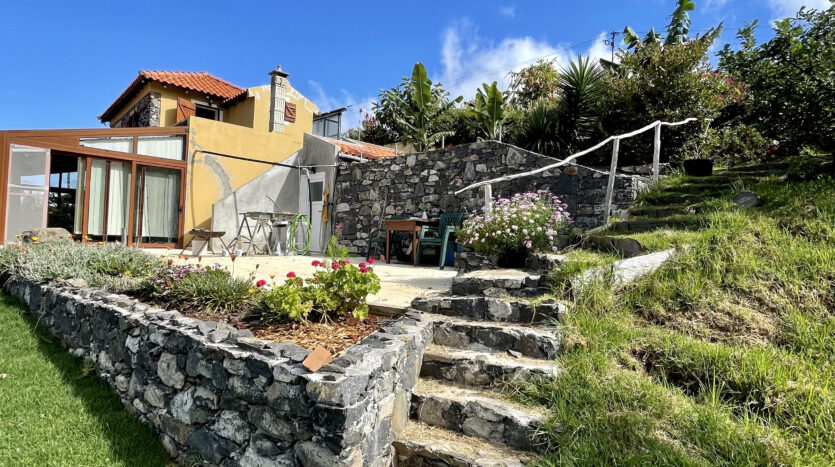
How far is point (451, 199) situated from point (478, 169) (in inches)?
29.7

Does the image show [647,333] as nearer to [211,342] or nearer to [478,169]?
[211,342]

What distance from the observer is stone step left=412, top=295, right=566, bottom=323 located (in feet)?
9.48

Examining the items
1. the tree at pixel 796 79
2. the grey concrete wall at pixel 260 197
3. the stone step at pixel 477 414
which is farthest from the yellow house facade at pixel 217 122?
the tree at pixel 796 79

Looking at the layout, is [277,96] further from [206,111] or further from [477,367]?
[477,367]

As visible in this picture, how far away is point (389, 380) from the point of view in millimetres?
2287

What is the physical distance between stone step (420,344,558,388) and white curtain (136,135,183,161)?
9096mm

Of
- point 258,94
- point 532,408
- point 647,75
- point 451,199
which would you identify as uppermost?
point 258,94

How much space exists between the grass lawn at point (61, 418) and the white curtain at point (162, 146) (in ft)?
21.2

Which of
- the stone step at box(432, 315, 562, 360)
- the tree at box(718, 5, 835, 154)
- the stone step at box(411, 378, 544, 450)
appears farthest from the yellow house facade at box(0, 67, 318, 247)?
the tree at box(718, 5, 835, 154)

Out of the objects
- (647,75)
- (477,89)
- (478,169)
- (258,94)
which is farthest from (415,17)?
(258,94)

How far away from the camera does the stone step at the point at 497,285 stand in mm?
3236

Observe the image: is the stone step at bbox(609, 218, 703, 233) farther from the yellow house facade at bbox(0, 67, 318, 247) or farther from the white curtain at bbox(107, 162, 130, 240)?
the white curtain at bbox(107, 162, 130, 240)

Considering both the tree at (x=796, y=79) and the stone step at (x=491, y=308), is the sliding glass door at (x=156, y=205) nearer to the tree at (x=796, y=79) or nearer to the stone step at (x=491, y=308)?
the stone step at (x=491, y=308)

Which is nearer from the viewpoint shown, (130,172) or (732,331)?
(732,331)
